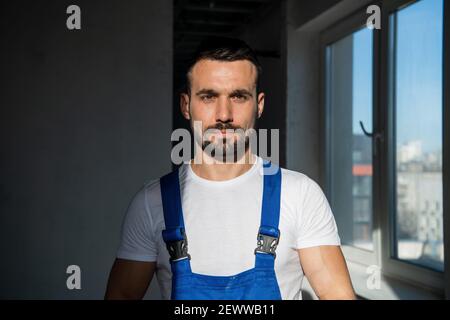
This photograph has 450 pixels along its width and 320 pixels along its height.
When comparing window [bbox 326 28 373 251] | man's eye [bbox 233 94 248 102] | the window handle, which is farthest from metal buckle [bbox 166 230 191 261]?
window [bbox 326 28 373 251]

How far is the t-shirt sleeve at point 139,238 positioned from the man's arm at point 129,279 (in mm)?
16

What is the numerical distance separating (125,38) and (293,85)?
1.14 m

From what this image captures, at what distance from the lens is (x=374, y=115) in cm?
270

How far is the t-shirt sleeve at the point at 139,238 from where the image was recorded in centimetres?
120

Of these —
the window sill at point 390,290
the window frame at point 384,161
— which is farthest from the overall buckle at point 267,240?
the window frame at point 384,161

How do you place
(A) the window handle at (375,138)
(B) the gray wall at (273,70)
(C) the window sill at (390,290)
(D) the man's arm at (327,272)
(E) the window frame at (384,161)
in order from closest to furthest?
(D) the man's arm at (327,272) < (C) the window sill at (390,290) < (E) the window frame at (384,161) < (A) the window handle at (375,138) < (B) the gray wall at (273,70)

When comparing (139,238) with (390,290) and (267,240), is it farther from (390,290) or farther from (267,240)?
(390,290)

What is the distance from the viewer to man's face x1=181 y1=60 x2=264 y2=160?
123cm

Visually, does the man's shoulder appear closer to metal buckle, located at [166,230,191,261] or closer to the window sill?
metal buckle, located at [166,230,191,261]

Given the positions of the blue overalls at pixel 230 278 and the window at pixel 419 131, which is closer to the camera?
the blue overalls at pixel 230 278

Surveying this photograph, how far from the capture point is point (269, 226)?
116cm

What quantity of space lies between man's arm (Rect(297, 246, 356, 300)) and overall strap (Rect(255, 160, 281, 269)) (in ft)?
0.26

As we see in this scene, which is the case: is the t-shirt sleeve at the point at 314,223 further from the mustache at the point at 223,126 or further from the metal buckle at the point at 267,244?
the mustache at the point at 223,126
